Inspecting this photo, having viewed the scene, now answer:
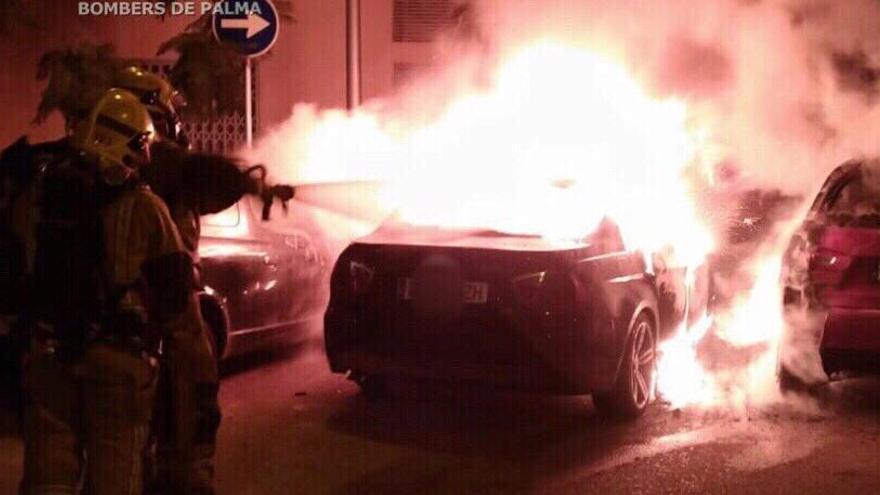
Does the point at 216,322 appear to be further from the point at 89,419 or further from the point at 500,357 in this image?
the point at 89,419

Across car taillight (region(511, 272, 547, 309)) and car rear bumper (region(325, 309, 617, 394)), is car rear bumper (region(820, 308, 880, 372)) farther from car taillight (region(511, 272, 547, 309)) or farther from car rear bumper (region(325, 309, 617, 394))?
car taillight (region(511, 272, 547, 309))

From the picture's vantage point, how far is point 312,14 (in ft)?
48.8

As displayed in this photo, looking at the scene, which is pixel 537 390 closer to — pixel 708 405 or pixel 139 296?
pixel 708 405

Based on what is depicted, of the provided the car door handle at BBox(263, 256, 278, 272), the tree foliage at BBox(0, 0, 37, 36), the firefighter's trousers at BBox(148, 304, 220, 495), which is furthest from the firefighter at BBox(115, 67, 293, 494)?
the tree foliage at BBox(0, 0, 37, 36)

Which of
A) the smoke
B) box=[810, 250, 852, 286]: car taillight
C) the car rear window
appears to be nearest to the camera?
box=[810, 250, 852, 286]: car taillight

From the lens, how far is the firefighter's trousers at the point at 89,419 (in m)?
3.77

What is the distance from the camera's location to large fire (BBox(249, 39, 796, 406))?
732cm

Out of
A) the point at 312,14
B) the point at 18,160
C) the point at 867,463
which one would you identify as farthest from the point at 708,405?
the point at 312,14

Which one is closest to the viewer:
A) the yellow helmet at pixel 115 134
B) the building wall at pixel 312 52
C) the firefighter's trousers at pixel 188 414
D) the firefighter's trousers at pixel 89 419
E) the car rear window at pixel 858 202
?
the firefighter's trousers at pixel 89 419

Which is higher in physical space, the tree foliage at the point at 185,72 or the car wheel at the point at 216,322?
the tree foliage at the point at 185,72

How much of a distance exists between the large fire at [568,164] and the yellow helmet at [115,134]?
336 cm

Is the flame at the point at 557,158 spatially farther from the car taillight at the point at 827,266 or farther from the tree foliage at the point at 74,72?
the tree foliage at the point at 74,72

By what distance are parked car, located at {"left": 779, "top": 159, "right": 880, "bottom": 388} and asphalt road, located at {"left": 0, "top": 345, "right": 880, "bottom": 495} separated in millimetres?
412

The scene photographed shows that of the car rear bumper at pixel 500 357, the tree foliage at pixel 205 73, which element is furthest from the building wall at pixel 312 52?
the car rear bumper at pixel 500 357
